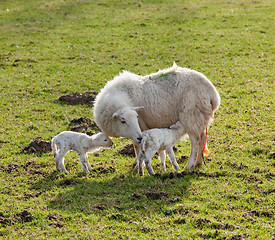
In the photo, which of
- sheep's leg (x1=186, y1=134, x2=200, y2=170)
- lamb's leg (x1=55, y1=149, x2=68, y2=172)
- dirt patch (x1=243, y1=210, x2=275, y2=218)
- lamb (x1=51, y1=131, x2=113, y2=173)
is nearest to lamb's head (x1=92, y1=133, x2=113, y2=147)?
lamb (x1=51, y1=131, x2=113, y2=173)

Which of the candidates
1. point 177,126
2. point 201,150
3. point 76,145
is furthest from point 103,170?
point 201,150

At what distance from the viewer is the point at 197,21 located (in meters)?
24.8

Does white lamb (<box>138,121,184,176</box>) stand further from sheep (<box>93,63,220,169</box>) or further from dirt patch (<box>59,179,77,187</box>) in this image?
dirt patch (<box>59,179,77,187</box>)

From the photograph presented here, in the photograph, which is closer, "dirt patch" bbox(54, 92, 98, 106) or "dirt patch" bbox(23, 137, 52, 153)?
"dirt patch" bbox(23, 137, 52, 153)

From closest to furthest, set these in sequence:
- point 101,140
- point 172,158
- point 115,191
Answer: point 115,191 < point 172,158 < point 101,140

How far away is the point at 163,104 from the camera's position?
10.9 m

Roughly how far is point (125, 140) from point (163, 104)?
274 cm

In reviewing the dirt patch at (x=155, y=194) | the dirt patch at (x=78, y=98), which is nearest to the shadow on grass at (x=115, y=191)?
the dirt patch at (x=155, y=194)

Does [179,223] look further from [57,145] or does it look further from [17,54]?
[17,54]

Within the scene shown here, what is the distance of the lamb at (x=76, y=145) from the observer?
10695 millimetres

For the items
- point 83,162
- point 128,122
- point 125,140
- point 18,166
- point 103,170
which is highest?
point 128,122

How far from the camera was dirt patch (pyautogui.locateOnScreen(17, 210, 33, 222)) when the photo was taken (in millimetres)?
8117

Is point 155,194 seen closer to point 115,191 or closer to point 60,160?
point 115,191

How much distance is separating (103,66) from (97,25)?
20.8 ft
